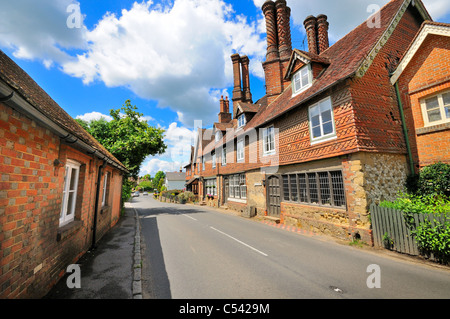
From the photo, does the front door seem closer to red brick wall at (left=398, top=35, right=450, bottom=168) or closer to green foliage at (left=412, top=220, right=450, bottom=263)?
red brick wall at (left=398, top=35, right=450, bottom=168)

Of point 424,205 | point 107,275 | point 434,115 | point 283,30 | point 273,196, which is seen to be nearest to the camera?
point 107,275

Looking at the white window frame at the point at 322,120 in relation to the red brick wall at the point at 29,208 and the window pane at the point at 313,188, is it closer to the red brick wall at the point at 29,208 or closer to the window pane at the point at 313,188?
the window pane at the point at 313,188

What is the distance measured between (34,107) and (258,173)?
13.3 meters

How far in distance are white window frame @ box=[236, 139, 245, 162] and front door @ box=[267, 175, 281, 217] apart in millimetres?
4494

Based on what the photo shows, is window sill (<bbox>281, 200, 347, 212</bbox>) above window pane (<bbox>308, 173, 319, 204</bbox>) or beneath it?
beneath

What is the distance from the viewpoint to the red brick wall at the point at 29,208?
2.68 meters

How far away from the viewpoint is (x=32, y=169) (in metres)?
3.27

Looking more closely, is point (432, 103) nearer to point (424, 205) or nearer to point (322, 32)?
point (424, 205)

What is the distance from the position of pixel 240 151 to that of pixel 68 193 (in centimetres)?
1429

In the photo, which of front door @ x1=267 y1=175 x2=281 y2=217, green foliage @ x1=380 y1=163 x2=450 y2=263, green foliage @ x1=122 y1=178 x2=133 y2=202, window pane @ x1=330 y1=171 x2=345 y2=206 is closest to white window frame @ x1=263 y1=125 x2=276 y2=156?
front door @ x1=267 y1=175 x2=281 y2=217

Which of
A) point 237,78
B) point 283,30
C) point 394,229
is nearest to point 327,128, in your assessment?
point 394,229

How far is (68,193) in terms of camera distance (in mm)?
5148

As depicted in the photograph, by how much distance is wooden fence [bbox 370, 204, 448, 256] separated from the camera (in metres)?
6.17
